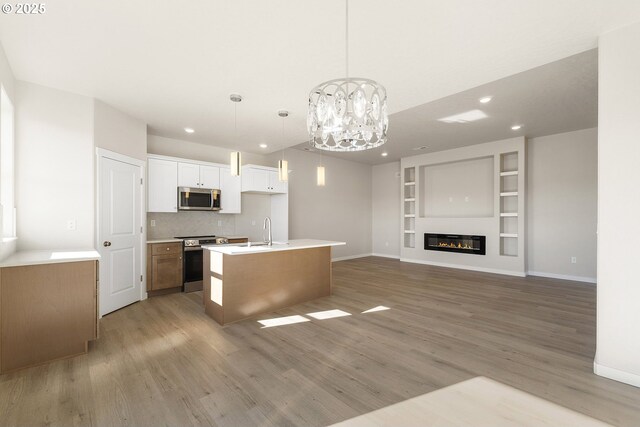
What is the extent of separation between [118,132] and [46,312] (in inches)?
98.2

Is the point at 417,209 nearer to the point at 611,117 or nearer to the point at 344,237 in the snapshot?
the point at 344,237

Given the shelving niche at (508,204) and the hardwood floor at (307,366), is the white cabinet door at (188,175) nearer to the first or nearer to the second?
the hardwood floor at (307,366)

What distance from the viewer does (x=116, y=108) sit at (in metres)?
3.83

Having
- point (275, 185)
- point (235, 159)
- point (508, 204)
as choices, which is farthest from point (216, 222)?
point (508, 204)

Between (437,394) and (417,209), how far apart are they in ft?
20.1

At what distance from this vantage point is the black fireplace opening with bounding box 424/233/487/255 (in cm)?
657

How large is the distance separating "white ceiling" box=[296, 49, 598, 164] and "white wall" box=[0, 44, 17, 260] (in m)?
4.60

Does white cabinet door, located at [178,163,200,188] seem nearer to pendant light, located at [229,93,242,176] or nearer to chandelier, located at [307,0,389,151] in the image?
pendant light, located at [229,93,242,176]

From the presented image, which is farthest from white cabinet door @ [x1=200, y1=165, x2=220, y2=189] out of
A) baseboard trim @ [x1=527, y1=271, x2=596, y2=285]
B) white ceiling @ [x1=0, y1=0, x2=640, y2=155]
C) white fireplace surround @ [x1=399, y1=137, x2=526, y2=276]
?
baseboard trim @ [x1=527, y1=271, x2=596, y2=285]

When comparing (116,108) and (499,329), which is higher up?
(116,108)

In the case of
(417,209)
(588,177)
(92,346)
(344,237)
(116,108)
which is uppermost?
(116,108)

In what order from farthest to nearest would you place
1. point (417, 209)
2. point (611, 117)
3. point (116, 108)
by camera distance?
point (417, 209) → point (116, 108) → point (611, 117)

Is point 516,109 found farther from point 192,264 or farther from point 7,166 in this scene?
point 7,166

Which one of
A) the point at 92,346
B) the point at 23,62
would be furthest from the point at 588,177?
the point at 23,62
